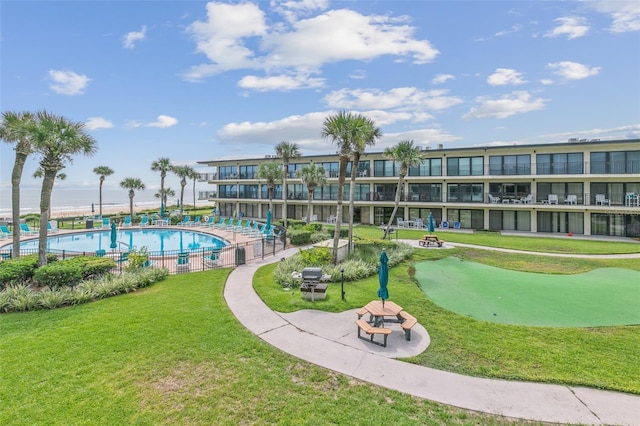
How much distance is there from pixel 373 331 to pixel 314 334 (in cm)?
170

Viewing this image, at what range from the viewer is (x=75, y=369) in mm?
6996

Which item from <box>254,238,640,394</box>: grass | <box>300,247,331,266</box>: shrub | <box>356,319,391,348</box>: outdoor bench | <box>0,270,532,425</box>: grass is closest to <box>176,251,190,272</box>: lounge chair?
<box>300,247,331,266</box>: shrub

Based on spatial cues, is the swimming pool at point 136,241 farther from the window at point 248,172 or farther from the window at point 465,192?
the window at point 465,192

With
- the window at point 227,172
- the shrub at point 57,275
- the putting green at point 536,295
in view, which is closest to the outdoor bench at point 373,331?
the putting green at point 536,295

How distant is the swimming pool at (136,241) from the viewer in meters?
27.5

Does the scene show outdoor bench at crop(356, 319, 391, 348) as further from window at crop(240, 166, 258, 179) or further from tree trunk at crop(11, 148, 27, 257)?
window at crop(240, 166, 258, 179)

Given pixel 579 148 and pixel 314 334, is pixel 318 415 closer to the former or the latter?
pixel 314 334

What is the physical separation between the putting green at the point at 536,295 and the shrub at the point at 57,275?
14081 millimetres

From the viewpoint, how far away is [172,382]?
6523mm

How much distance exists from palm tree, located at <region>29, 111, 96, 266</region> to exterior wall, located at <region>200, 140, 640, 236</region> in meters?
21.0

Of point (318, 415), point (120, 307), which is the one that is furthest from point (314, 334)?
point (120, 307)

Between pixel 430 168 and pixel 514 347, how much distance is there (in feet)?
98.3

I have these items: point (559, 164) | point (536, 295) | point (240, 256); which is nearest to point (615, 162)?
point (559, 164)

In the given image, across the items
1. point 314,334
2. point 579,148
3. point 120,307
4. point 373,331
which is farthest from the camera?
point 579,148
